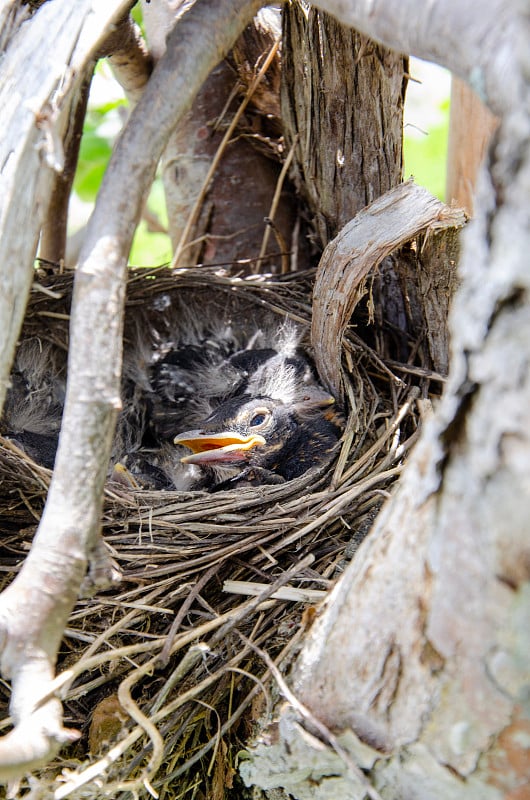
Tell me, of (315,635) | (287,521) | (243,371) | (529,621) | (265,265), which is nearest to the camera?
(529,621)

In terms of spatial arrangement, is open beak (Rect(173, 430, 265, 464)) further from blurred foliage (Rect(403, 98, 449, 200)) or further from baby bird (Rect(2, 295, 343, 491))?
blurred foliage (Rect(403, 98, 449, 200))

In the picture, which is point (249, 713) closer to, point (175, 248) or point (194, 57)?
point (194, 57)

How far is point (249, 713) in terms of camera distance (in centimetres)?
133

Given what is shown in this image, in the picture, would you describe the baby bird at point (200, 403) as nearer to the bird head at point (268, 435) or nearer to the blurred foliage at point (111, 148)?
the bird head at point (268, 435)

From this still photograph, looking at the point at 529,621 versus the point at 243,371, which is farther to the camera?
the point at 243,371

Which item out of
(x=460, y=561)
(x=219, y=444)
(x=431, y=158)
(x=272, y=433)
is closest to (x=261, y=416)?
(x=272, y=433)

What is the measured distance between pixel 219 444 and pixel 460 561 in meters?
1.36

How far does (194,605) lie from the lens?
1.48m

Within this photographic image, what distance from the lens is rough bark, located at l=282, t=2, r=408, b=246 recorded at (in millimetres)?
1792

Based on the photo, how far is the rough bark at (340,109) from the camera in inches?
70.6

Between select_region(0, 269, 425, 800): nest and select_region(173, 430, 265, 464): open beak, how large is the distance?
0.26 m

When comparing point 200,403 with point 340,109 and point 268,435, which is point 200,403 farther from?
point 340,109

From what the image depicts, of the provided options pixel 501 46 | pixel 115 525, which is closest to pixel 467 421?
pixel 501 46

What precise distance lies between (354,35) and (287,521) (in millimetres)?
1103
